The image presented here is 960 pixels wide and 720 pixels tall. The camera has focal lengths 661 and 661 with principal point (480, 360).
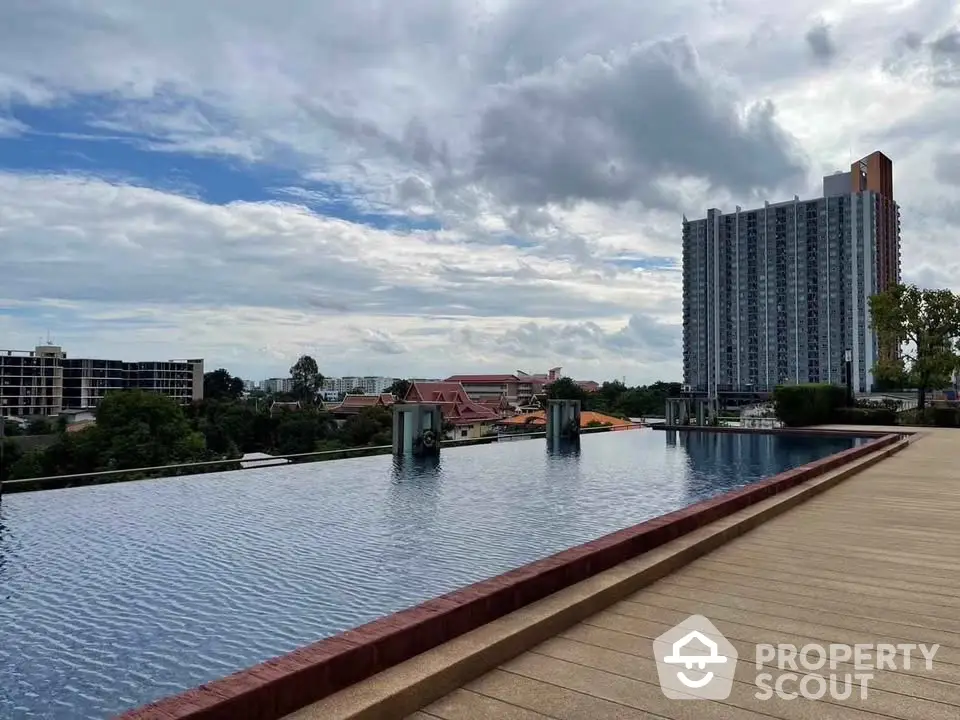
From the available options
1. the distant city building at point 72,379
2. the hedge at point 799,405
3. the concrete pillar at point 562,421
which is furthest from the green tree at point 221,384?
the hedge at point 799,405

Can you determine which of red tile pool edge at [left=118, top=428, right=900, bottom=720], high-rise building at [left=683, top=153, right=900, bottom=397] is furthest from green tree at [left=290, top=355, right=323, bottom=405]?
red tile pool edge at [left=118, top=428, right=900, bottom=720]

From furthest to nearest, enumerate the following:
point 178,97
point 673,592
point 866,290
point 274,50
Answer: point 866,290 < point 178,97 < point 274,50 < point 673,592

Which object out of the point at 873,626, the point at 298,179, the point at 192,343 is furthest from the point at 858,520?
Answer: the point at 192,343

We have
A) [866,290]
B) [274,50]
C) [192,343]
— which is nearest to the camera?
[274,50]

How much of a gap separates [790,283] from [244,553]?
78.2 m

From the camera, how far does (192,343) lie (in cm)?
3500

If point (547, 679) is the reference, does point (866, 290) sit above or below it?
above

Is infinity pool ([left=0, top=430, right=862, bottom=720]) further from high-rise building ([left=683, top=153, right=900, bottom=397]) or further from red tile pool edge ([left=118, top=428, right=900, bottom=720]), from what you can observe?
high-rise building ([left=683, top=153, right=900, bottom=397])

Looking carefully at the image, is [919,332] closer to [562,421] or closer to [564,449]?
[562,421]

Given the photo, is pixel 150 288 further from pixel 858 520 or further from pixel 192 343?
pixel 858 520

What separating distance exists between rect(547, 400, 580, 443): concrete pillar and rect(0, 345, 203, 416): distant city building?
7116 centimetres

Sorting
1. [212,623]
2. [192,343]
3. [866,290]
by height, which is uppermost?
[866,290]

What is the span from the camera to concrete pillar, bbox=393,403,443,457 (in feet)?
48.8

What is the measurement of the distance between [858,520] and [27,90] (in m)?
14.0
